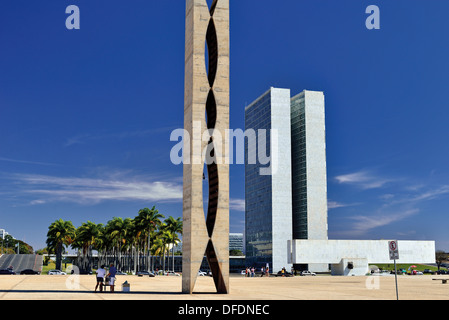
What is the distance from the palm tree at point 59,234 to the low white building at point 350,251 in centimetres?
5633

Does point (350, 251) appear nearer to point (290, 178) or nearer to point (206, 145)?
point (290, 178)

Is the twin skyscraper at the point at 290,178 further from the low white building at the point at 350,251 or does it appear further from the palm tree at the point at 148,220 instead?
the palm tree at the point at 148,220

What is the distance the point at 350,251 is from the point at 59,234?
73556mm

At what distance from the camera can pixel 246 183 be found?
578ft

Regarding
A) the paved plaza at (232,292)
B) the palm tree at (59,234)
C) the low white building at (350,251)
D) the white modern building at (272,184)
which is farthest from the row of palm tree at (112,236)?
the paved plaza at (232,292)

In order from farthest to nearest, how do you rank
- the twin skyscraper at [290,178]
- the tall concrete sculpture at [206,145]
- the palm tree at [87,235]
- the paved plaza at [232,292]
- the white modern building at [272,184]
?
the twin skyscraper at [290,178], the white modern building at [272,184], the palm tree at [87,235], the tall concrete sculpture at [206,145], the paved plaza at [232,292]

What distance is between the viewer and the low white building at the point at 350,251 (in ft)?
371

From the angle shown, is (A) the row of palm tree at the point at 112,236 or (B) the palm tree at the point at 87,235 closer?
(A) the row of palm tree at the point at 112,236

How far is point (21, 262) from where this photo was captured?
123m

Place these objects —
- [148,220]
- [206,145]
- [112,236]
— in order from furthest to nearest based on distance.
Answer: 1. [112,236]
2. [148,220]
3. [206,145]

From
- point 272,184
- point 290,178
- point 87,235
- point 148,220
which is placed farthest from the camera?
point 290,178

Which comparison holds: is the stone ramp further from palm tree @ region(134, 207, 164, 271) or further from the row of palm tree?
palm tree @ region(134, 207, 164, 271)

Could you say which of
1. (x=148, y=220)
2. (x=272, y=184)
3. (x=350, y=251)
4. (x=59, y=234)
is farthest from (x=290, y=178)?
(x=59, y=234)
